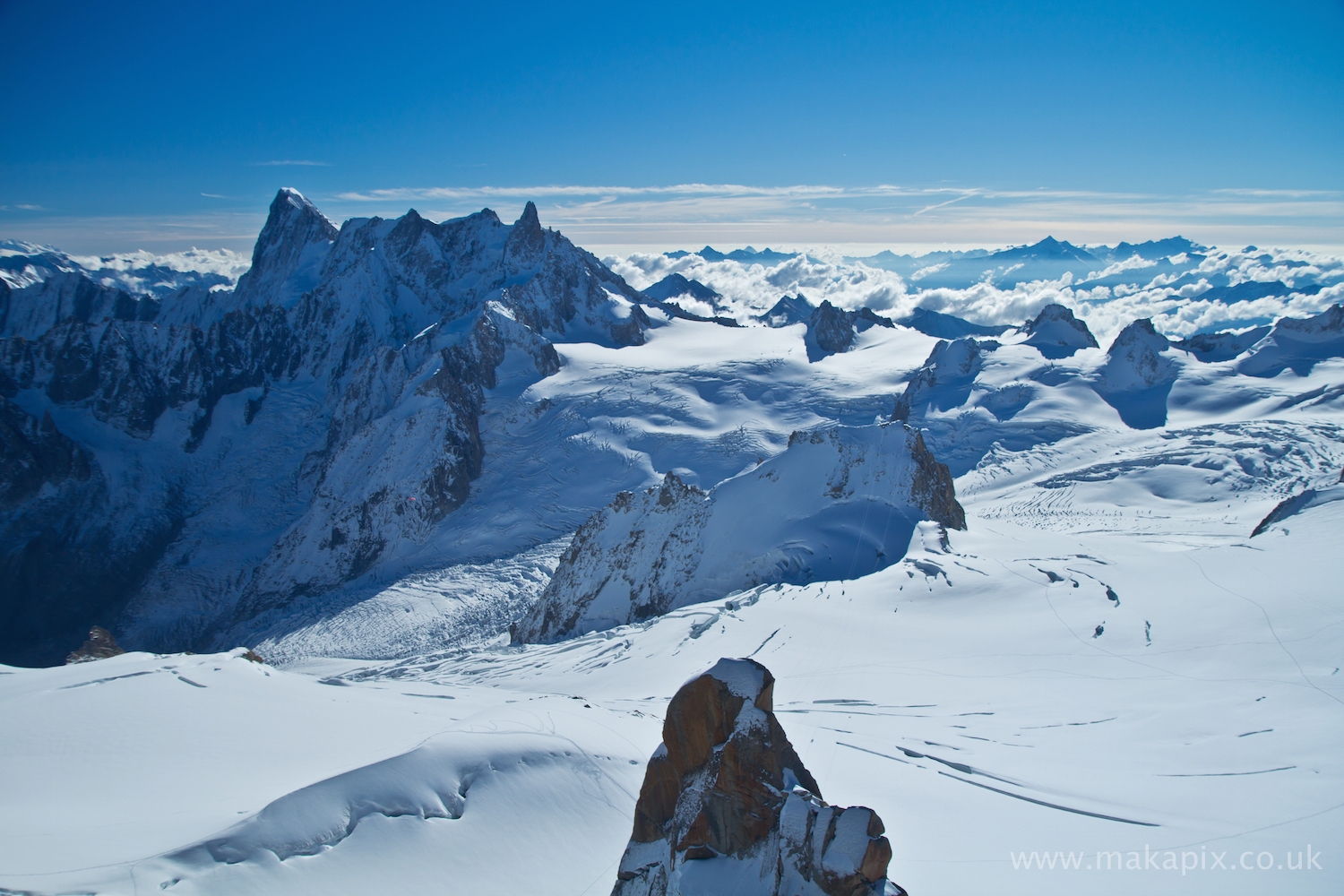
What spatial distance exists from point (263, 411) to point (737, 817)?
15895cm

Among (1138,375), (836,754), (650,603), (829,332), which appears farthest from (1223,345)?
(836,754)

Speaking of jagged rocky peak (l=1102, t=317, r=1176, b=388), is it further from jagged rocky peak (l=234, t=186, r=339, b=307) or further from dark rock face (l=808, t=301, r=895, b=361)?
jagged rocky peak (l=234, t=186, r=339, b=307)

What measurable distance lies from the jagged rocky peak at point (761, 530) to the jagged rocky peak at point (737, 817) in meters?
27.7

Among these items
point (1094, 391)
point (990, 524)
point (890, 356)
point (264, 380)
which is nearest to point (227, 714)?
point (990, 524)

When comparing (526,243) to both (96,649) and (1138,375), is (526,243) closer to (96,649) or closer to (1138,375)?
(1138,375)

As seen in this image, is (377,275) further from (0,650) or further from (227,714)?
(227,714)

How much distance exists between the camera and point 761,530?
145 ft

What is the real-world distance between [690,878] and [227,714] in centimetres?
1579

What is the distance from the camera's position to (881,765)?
17234mm

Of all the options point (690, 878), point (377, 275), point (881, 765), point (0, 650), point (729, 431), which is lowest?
point (0, 650)

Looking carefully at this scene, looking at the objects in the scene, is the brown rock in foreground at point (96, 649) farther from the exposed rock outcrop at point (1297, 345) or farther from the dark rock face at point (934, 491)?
the exposed rock outcrop at point (1297, 345)

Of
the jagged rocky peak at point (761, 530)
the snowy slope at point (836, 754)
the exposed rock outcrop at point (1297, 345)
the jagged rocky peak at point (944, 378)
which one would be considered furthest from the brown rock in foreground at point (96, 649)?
the exposed rock outcrop at point (1297, 345)

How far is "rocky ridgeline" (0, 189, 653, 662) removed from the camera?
95.6m

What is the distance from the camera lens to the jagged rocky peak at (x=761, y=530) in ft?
135
